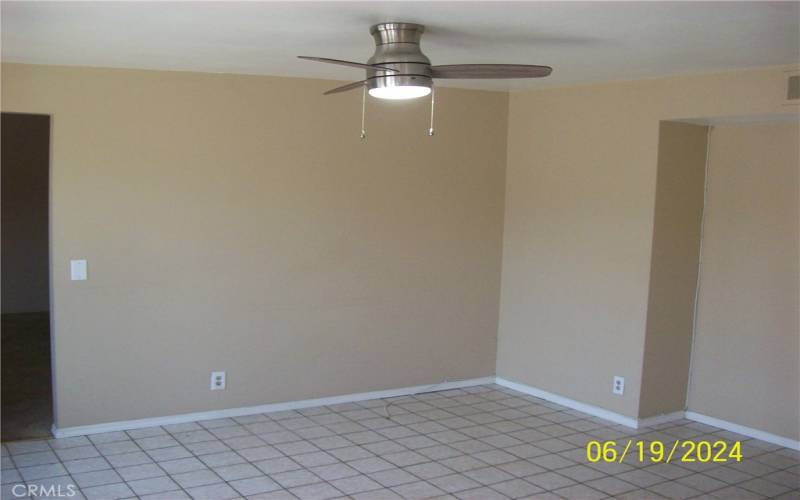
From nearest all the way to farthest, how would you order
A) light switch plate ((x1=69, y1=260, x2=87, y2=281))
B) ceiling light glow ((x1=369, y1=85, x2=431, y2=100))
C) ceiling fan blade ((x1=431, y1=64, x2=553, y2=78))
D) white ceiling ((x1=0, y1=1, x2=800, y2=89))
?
1. white ceiling ((x1=0, y1=1, x2=800, y2=89))
2. ceiling fan blade ((x1=431, y1=64, x2=553, y2=78))
3. ceiling light glow ((x1=369, y1=85, x2=431, y2=100))
4. light switch plate ((x1=69, y1=260, x2=87, y2=281))

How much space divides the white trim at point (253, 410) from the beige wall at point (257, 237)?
0.14ft

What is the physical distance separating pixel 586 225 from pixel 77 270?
3148 millimetres

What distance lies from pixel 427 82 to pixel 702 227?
101 inches

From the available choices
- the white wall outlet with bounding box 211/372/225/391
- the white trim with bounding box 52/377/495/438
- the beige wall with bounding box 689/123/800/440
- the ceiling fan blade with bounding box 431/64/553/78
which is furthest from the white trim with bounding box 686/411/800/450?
the white wall outlet with bounding box 211/372/225/391

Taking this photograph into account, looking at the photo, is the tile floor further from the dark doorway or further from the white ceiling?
the dark doorway

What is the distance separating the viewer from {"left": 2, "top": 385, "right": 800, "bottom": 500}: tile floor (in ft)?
11.2

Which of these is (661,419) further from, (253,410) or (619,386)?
(253,410)

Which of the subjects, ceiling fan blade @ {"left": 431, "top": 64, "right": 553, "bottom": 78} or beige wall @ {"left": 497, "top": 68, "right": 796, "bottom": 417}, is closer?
ceiling fan blade @ {"left": 431, "top": 64, "right": 553, "bottom": 78}

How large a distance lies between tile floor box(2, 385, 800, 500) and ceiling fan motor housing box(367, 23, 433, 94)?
193cm

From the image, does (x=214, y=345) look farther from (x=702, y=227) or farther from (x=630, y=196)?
(x=702, y=227)

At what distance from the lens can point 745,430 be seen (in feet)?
14.3

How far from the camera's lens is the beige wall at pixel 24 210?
7.25 m
